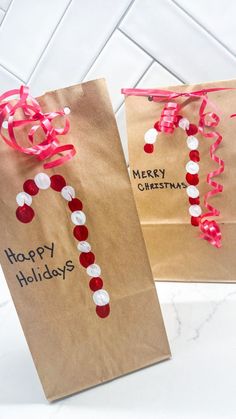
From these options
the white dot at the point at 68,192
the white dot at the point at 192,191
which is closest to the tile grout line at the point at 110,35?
the white dot at the point at 192,191

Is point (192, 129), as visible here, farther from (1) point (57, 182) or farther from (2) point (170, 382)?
(2) point (170, 382)

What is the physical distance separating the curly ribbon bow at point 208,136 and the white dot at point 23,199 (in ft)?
1.05

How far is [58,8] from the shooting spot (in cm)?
93

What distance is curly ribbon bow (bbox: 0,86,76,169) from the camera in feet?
1.84

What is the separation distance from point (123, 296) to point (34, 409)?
0.19 meters

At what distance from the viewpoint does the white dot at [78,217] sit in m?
0.60

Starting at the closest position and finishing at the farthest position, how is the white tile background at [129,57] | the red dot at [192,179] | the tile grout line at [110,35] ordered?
1. the white tile background at [129,57]
2. the red dot at [192,179]
3. the tile grout line at [110,35]

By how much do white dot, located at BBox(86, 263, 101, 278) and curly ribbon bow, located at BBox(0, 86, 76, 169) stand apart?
0.48 ft

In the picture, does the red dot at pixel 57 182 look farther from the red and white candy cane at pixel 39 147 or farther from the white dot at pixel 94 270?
the white dot at pixel 94 270

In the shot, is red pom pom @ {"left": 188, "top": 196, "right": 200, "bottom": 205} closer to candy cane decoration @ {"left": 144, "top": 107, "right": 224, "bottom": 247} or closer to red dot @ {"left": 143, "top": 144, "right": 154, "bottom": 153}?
candy cane decoration @ {"left": 144, "top": 107, "right": 224, "bottom": 247}

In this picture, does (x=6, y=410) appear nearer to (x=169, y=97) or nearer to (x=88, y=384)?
(x=88, y=384)

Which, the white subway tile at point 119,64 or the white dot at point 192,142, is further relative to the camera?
the white subway tile at point 119,64

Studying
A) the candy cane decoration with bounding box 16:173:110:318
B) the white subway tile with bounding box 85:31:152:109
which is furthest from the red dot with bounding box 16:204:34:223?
the white subway tile with bounding box 85:31:152:109

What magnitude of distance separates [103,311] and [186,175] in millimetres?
312
